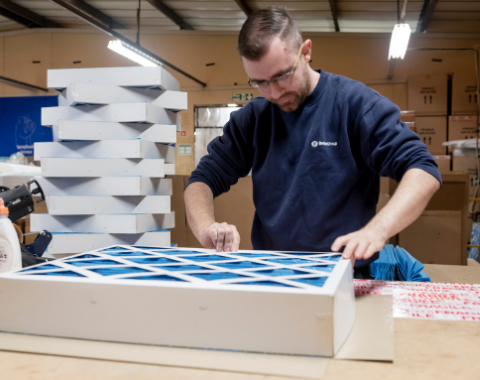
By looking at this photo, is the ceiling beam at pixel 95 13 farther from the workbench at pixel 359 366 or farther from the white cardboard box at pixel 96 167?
the workbench at pixel 359 366

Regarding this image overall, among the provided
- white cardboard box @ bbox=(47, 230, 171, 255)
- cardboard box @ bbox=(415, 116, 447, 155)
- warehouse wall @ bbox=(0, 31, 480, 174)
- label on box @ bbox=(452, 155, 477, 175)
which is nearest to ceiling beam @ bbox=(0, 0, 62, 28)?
warehouse wall @ bbox=(0, 31, 480, 174)

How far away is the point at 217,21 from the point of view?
7.24 metres

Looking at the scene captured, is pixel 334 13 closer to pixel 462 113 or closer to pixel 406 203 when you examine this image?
pixel 462 113

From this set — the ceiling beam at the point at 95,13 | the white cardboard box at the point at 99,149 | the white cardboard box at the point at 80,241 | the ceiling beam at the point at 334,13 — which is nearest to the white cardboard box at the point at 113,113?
the white cardboard box at the point at 99,149

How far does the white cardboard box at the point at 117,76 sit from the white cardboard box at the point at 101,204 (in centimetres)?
80

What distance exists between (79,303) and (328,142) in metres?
0.88

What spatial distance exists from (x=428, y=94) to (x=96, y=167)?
214 inches

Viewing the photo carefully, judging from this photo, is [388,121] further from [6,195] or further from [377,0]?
[377,0]

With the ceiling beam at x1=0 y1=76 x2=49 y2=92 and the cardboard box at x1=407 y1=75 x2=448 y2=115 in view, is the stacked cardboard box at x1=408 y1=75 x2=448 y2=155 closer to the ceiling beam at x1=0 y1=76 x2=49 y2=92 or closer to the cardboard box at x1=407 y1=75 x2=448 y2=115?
the cardboard box at x1=407 y1=75 x2=448 y2=115

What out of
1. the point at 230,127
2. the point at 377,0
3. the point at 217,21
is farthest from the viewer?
the point at 217,21

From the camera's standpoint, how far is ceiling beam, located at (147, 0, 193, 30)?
249 inches

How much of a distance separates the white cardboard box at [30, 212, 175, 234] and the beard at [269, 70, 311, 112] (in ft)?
6.17

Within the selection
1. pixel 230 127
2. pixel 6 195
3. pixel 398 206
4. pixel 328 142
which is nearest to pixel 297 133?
pixel 328 142

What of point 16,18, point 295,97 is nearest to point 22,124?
point 16,18
